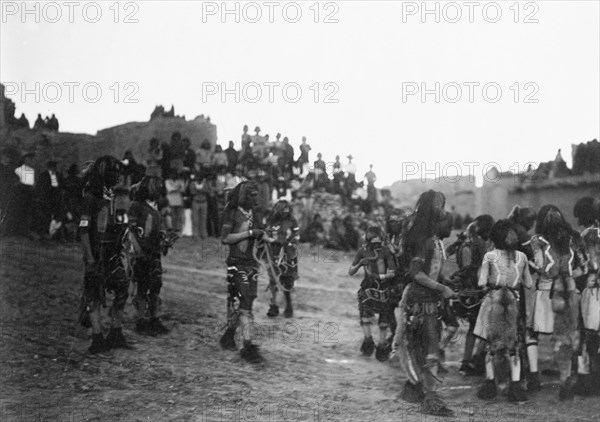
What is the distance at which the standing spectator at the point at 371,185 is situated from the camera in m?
7.43

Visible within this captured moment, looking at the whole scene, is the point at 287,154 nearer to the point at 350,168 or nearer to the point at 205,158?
the point at 350,168

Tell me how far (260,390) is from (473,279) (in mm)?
2246

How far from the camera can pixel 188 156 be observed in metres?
8.06

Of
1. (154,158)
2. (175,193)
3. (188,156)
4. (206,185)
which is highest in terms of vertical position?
(188,156)

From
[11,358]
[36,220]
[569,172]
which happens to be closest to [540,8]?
[569,172]

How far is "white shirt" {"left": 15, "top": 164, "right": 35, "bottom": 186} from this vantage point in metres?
6.20

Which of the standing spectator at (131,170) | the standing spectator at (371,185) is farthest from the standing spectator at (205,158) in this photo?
the standing spectator at (371,185)

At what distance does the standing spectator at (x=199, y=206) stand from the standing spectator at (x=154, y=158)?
1259 millimetres

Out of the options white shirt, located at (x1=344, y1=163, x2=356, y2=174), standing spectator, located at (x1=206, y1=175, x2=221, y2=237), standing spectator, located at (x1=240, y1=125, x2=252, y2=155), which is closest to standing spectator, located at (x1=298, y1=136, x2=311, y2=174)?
white shirt, located at (x1=344, y1=163, x2=356, y2=174)

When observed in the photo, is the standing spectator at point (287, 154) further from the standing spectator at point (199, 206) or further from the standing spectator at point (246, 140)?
the standing spectator at point (199, 206)

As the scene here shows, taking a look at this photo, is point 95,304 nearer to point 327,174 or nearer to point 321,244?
point 327,174

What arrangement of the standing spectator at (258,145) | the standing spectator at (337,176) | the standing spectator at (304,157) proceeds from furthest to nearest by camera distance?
the standing spectator at (337,176), the standing spectator at (304,157), the standing spectator at (258,145)

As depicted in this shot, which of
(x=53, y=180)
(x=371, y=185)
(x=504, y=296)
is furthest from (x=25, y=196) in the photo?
(x=504, y=296)

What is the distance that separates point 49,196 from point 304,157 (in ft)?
8.65
